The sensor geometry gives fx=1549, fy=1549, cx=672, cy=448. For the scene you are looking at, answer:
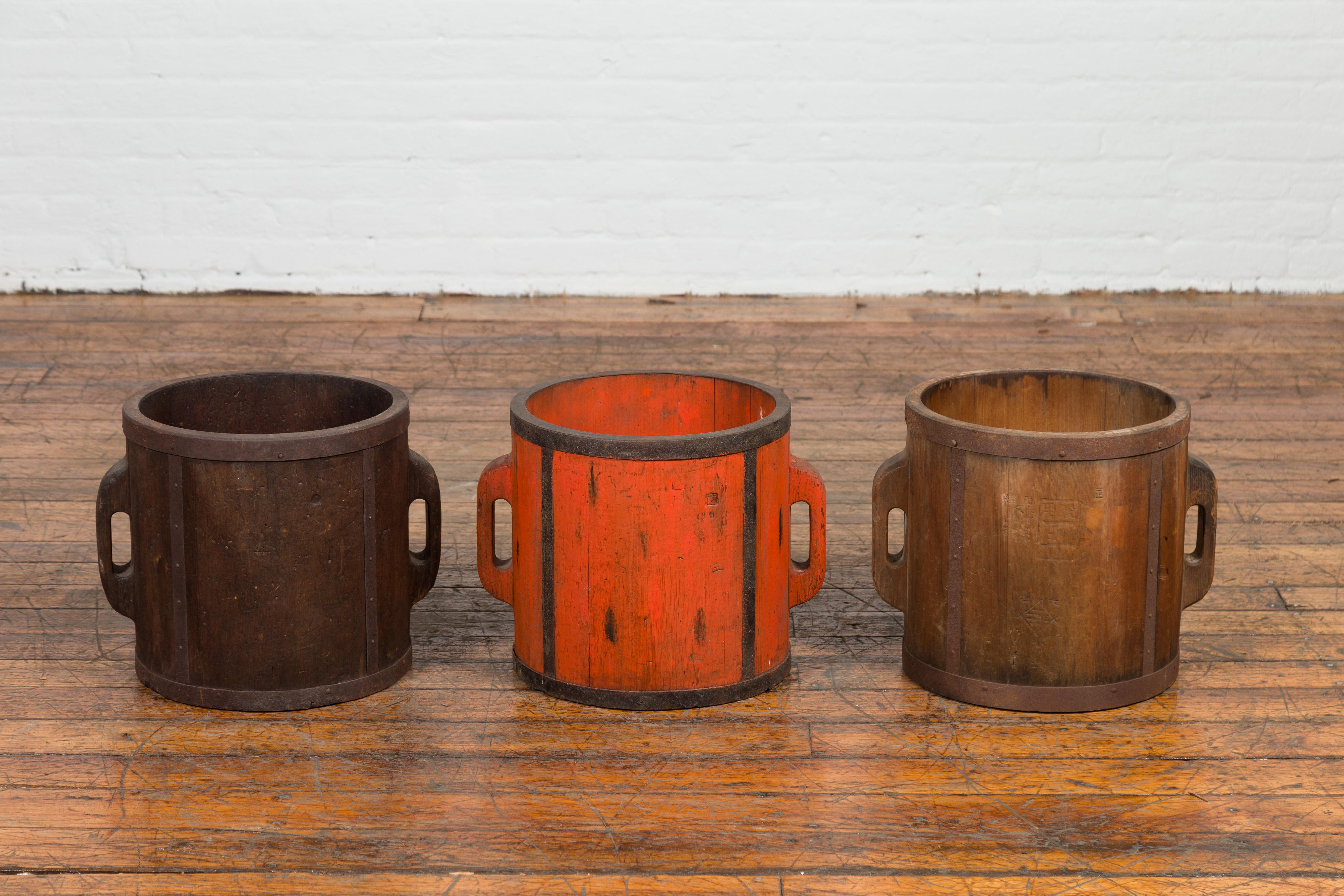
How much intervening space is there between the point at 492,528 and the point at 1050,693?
962 millimetres

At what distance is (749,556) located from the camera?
2455mm

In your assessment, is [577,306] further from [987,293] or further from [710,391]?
[710,391]

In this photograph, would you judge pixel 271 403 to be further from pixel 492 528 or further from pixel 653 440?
pixel 653 440

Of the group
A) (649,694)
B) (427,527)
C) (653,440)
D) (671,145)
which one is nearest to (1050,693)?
(649,694)

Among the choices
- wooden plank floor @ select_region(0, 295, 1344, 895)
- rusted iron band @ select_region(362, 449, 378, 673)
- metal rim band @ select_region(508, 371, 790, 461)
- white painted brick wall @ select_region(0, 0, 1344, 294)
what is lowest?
wooden plank floor @ select_region(0, 295, 1344, 895)

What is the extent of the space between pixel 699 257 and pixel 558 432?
10.8 ft

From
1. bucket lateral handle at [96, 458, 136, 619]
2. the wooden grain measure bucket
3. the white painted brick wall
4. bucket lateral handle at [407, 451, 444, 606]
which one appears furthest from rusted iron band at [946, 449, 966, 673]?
the white painted brick wall

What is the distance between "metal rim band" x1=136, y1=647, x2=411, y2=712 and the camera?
8.07 ft

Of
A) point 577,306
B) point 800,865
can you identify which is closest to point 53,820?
point 800,865

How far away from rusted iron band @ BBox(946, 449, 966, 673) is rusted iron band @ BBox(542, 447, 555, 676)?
0.62 metres

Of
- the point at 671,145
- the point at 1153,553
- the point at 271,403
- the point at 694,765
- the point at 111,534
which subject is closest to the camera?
the point at 694,765

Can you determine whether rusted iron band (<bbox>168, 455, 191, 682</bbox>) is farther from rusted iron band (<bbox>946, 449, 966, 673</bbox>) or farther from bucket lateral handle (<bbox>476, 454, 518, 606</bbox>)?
rusted iron band (<bbox>946, 449, 966, 673</bbox>)

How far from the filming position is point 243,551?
2.37 meters

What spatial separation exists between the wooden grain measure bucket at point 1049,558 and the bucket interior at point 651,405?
1.17 feet
